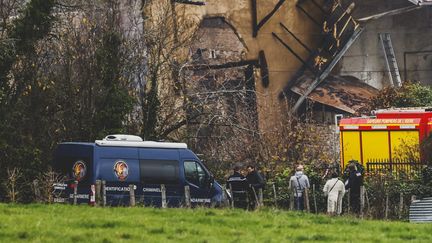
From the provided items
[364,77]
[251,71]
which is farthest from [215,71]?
[364,77]

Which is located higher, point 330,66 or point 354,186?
point 330,66

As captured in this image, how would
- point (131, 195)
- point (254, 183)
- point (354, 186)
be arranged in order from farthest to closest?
1. point (354, 186)
2. point (254, 183)
3. point (131, 195)

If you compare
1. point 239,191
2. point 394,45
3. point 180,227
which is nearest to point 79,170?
point 239,191

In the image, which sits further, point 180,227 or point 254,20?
point 254,20

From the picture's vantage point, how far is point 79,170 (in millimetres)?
32500

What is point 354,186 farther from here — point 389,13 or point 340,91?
point 389,13

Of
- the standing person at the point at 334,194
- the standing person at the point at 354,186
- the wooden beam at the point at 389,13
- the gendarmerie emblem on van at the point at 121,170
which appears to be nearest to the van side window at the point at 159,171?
the gendarmerie emblem on van at the point at 121,170

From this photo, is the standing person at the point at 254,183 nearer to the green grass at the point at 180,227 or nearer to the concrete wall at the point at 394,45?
the green grass at the point at 180,227

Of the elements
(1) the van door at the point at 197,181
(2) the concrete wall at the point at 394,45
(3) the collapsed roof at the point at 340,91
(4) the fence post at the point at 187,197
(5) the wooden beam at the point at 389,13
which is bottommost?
(4) the fence post at the point at 187,197

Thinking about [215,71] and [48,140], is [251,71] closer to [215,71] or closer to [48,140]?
[215,71]

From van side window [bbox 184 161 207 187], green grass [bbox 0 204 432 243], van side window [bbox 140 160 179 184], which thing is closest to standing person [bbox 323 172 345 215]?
van side window [bbox 184 161 207 187]

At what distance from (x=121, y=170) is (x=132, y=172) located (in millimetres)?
328

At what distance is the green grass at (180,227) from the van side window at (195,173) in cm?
783

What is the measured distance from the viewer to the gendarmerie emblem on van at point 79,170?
106 feet
